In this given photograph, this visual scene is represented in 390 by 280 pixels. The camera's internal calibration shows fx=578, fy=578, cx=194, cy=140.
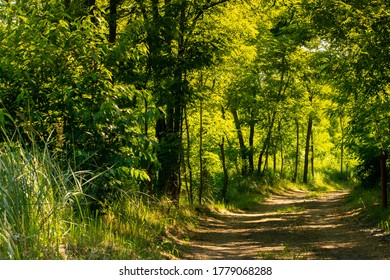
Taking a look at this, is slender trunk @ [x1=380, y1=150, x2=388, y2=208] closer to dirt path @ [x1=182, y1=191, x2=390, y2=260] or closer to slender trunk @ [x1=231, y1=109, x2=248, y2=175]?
dirt path @ [x1=182, y1=191, x2=390, y2=260]

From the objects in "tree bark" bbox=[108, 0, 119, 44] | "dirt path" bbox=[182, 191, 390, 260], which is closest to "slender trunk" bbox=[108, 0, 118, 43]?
"tree bark" bbox=[108, 0, 119, 44]

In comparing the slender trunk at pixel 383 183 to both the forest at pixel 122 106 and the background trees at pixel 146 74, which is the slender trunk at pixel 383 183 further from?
the background trees at pixel 146 74

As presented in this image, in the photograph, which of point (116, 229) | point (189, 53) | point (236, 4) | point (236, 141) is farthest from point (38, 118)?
point (236, 141)

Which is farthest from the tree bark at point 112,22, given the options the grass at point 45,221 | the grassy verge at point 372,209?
the grassy verge at point 372,209

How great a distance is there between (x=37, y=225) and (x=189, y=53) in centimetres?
795

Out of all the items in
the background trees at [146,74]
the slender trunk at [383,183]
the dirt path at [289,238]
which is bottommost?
the dirt path at [289,238]

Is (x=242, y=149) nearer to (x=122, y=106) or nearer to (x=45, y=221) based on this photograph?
(x=122, y=106)

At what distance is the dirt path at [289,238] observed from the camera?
10141 millimetres

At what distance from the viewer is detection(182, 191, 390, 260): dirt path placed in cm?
1014

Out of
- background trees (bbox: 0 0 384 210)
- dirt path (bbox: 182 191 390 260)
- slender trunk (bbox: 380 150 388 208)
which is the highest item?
background trees (bbox: 0 0 384 210)

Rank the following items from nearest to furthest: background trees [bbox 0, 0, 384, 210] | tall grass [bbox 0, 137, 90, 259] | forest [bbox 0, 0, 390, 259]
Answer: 1. tall grass [bbox 0, 137, 90, 259]
2. forest [bbox 0, 0, 390, 259]
3. background trees [bbox 0, 0, 384, 210]

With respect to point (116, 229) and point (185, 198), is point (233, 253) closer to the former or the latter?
point (116, 229)

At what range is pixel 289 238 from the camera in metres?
12.2

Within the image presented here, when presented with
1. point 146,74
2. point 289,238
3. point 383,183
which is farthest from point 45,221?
point 383,183
